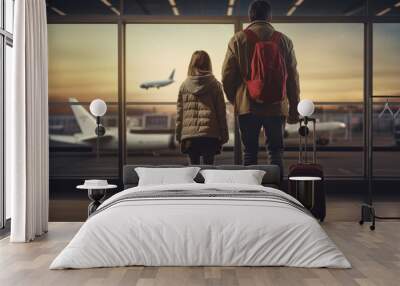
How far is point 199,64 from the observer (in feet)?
22.6

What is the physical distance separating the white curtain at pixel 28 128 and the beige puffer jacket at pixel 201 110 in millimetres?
1661

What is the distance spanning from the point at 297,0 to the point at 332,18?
491mm

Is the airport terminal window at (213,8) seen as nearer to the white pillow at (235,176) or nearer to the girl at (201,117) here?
the girl at (201,117)

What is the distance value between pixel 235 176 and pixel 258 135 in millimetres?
1028

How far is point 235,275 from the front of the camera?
3965 millimetres

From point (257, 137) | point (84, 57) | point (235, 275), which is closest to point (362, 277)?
point (235, 275)

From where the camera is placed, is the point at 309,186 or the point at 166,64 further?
the point at 166,64

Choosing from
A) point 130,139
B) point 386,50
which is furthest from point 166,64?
point 130,139

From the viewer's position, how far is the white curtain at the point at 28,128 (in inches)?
211

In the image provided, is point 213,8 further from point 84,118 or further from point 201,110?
point 84,118

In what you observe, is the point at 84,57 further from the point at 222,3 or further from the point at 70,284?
the point at 70,284

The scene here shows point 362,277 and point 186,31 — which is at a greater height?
point 186,31

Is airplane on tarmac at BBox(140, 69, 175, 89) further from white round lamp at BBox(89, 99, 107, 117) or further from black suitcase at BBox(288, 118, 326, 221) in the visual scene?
black suitcase at BBox(288, 118, 326, 221)

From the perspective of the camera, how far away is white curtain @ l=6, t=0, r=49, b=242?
5367 millimetres
